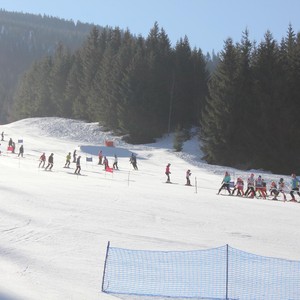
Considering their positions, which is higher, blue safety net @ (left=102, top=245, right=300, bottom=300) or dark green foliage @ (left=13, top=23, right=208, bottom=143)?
dark green foliage @ (left=13, top=23, right=208, bottom=143)

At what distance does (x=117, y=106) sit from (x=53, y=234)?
4576 centimetres

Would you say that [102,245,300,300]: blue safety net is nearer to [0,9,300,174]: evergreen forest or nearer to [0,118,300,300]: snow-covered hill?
[0,118,300,300]: snow-covered hill

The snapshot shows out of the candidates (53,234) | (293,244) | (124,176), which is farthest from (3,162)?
(293,244)

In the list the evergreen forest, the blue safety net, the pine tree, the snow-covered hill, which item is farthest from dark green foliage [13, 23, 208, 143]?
the blue safety net

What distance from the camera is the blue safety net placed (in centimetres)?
891

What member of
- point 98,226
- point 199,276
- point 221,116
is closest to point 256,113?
point 221,116

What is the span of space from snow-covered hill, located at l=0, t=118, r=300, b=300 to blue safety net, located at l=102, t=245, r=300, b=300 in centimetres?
58

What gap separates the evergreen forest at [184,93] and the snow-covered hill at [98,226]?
13.1 meters

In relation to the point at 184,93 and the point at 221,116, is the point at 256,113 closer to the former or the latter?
the point at 221,116

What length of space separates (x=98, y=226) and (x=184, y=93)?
4689 cm

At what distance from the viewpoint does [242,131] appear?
41094mm

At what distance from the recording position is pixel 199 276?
31.9 ft

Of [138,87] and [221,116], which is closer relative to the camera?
[221,116]

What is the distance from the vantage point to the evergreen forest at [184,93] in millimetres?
40375
